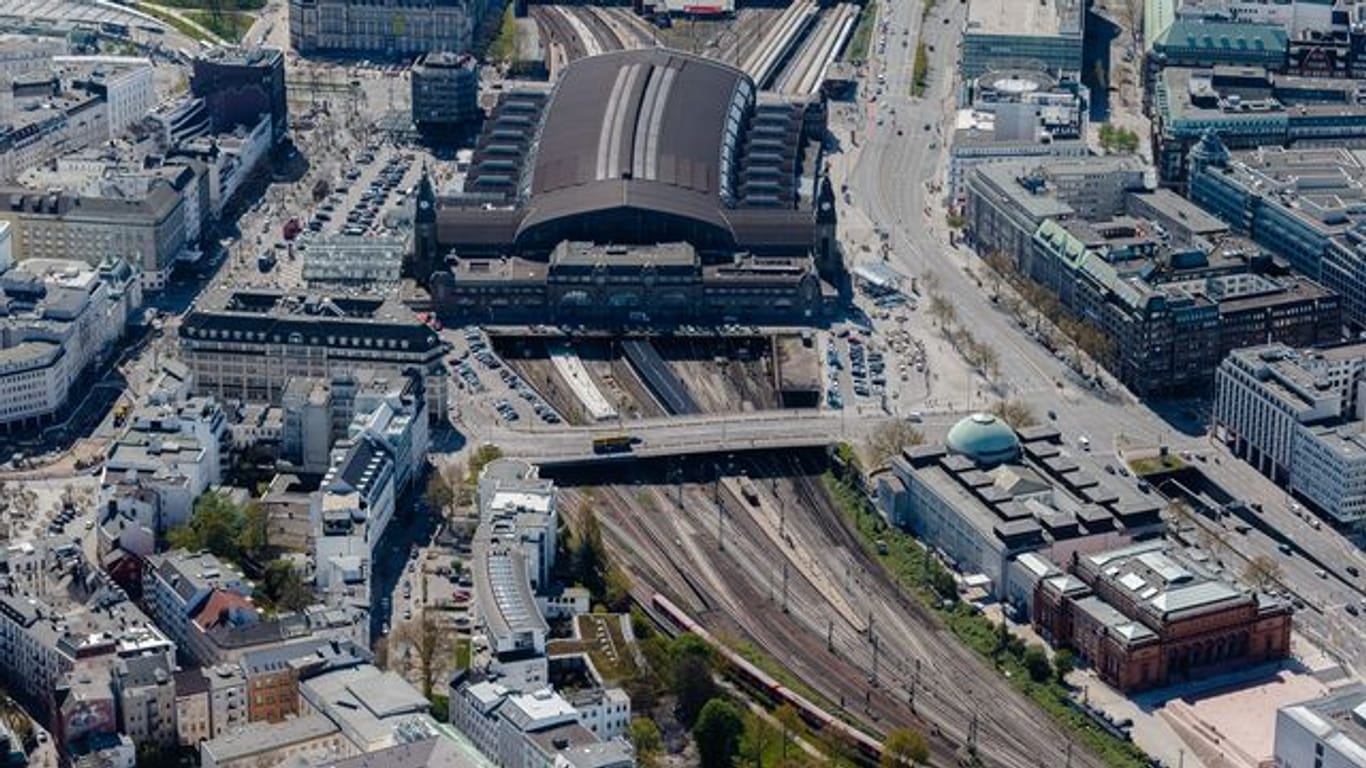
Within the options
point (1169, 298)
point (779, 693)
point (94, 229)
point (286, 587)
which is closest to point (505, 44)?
point (94, 229)

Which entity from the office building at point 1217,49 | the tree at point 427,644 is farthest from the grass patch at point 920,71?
the tree at point 427,644

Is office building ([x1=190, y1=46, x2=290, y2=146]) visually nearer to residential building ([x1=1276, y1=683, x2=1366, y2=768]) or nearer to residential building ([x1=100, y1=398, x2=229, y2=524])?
residential building ([x1=100, y1=398, x2=229, y2=524])

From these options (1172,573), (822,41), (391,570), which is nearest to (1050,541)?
A: (1172,573)

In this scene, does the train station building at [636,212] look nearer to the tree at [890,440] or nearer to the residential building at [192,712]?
the tree at [890,440]

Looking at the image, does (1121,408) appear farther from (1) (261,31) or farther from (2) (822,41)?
(1) (261,31)

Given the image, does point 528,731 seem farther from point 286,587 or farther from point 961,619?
point 961,619

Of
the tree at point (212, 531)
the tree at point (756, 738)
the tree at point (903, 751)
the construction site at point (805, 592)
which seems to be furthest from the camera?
the tree at point (212, 531)
